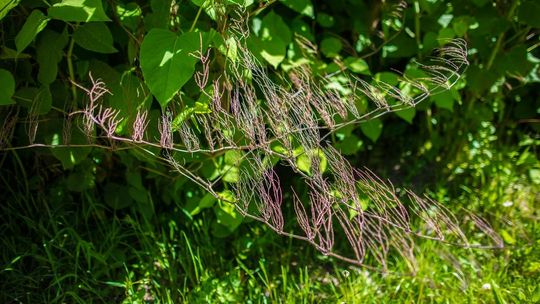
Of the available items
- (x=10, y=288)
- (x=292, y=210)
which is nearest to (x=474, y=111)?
(x=292, y=210)

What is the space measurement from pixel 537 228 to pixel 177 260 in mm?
1386

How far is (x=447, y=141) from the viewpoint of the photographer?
125 inches

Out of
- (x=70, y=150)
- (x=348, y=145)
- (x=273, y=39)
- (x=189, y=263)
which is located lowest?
(x=189, y=263)

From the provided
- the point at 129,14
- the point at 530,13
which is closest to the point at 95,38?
the point at 129,14

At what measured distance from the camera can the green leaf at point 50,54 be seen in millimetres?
2096

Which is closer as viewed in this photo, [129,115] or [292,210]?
[129,115]

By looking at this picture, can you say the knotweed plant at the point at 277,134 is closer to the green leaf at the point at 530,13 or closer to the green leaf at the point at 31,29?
the green leaf at the point at 31,29

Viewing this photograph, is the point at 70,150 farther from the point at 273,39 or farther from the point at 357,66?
the point at 357,66

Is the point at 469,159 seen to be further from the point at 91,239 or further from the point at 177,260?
the point at 91,239

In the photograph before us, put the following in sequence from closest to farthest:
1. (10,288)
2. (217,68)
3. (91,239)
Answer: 1. (217,68)
2. (10,288)
3. (91,239)

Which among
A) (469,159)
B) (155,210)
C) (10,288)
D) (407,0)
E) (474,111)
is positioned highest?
(407,0)

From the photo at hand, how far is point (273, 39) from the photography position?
2.31m

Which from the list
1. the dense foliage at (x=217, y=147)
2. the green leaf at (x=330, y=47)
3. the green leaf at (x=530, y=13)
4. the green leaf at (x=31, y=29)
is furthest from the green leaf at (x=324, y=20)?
the green leaf at (x=31, y=29)

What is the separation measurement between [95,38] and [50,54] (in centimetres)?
17
